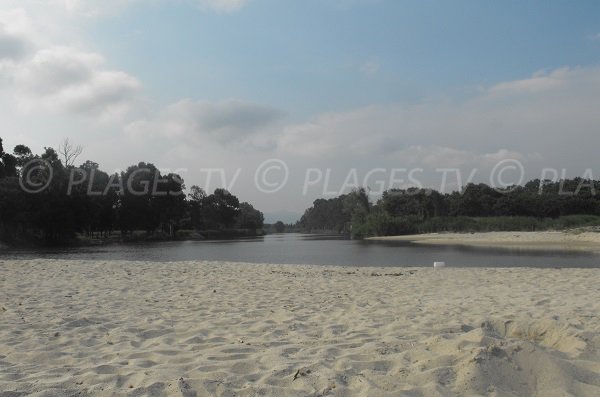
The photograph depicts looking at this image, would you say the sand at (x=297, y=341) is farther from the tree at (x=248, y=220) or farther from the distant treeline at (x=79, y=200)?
the tree at (x=248, y=220)

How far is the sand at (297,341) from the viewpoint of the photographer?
3609 mm

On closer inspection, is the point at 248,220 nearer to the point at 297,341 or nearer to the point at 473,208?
the point at 473,208

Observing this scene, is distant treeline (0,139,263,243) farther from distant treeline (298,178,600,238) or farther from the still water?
distant treeline (298,178,600,238)

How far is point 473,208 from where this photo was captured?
291 feet

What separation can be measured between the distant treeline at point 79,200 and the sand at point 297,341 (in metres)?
45.7

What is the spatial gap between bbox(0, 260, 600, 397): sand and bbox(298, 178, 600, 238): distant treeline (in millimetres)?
59276

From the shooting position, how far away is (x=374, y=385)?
3.59 m

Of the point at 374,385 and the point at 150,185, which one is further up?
the point at 150,185

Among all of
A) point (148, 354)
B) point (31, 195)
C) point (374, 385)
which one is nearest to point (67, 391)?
point (148, 354)

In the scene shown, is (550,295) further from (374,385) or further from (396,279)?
(374,385)

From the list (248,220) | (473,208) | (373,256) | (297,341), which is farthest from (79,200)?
(248,220)

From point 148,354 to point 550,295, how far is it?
760 cm

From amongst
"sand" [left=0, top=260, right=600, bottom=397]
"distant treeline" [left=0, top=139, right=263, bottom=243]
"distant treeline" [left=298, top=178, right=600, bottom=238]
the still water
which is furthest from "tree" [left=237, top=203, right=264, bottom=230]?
"sand" [left=0, top=260, right=600, bottom=397]

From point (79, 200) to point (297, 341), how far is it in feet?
186
